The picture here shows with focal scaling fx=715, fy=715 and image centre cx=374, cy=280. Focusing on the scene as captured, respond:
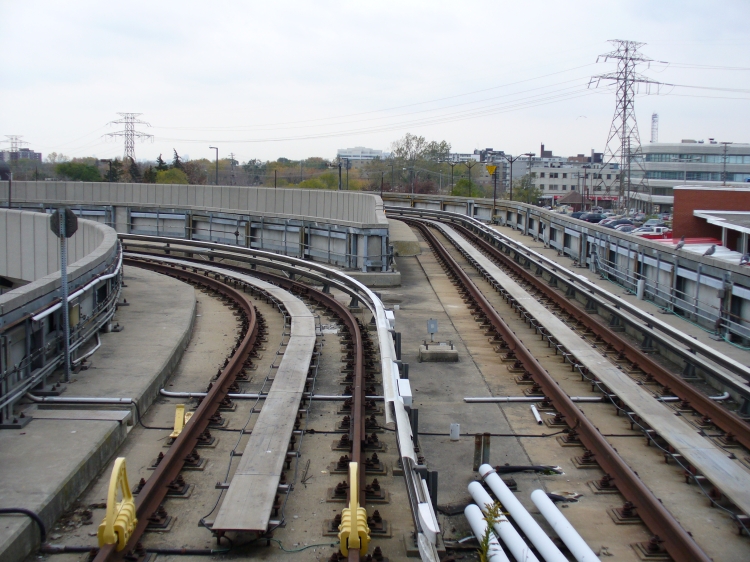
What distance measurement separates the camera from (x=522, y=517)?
6.08 meters

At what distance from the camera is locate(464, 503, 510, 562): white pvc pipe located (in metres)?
5.46

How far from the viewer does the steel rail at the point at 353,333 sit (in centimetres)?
734

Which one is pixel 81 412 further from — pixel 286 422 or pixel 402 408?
pixel 402 408

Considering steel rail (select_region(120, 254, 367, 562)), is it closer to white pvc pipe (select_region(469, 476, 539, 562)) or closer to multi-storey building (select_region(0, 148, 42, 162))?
white pvc pipe (select_region(469, 476, 539, 562))

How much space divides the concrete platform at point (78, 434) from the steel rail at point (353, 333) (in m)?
2.56

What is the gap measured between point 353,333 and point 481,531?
7.21 metres

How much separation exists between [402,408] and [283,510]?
59.0 inches

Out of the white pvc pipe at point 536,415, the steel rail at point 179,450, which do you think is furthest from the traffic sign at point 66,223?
the white pvc pipe at point 536,415

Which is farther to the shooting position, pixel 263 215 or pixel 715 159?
pixel 715 159

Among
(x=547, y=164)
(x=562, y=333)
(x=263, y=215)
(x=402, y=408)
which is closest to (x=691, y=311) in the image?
(x=562, y=333)

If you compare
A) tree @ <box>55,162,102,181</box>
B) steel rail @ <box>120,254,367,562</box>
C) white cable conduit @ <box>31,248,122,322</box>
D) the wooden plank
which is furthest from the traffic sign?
tree @ <box>55,162,102,181</box>

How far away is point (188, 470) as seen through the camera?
7.29m

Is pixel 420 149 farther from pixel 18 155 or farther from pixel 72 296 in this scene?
pixel 72 296

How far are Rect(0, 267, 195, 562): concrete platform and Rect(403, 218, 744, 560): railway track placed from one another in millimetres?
5194
